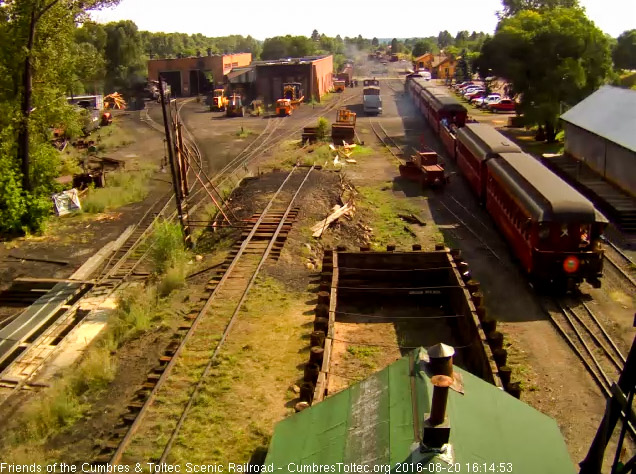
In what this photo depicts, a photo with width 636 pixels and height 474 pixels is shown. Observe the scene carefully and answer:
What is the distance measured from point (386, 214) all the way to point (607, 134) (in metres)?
10.2

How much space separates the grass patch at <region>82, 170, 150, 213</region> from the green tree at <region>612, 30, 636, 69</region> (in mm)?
63882

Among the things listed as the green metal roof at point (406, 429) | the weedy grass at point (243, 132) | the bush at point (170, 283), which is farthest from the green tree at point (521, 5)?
the green metal roof at point (406, 429)

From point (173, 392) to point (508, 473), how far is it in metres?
6.69

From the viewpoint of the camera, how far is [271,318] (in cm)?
1296

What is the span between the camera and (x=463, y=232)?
1981 cm

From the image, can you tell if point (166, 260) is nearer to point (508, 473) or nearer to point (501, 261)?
point (501, 261)

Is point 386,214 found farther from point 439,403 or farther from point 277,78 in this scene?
point 277,78

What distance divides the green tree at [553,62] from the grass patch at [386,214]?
517 inches

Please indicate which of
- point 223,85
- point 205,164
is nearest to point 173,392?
point 205,164

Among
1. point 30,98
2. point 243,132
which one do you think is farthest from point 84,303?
point 243,132

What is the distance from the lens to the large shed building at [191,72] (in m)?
67.7

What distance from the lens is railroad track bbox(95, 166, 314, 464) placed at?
8.77m

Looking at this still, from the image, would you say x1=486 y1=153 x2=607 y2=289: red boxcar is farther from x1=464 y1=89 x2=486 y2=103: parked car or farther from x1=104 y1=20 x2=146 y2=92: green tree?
x1=104 y1=20 x2=146 y2=92: green tree

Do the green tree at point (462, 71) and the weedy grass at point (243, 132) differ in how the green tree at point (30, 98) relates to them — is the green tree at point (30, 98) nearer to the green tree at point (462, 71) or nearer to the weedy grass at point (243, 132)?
the weedy grass at point (243, 132)
